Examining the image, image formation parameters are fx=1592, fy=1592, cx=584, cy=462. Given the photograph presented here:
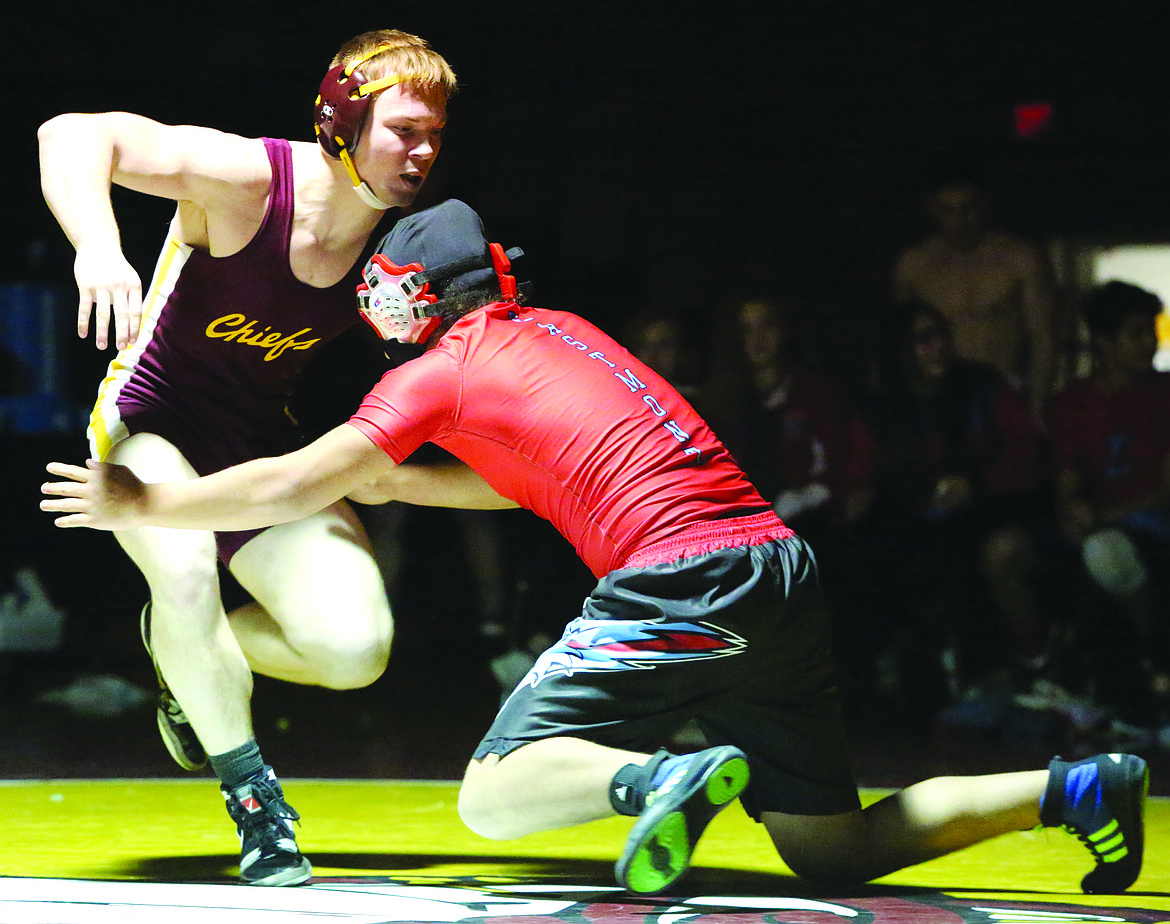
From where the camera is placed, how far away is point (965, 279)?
16.7 ft

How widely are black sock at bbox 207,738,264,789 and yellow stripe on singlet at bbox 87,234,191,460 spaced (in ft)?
1.89

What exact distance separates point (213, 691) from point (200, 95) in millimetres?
3362

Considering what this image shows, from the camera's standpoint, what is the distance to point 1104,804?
238 cm

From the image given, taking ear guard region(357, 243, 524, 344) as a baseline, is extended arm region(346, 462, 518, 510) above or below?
below

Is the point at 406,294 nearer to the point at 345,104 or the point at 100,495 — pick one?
the point at 345,104

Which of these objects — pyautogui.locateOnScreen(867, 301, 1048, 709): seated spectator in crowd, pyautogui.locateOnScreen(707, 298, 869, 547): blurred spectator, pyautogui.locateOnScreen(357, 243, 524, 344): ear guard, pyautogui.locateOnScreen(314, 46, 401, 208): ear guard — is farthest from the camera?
pyautogui.locateOnScreen(707, 298, 869, 547): blurred spectator

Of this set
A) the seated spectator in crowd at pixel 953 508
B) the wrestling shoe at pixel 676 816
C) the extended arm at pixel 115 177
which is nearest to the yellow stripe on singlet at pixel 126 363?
the extended arm at pixel 115 177

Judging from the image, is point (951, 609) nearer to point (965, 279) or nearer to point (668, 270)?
point (965, 279)

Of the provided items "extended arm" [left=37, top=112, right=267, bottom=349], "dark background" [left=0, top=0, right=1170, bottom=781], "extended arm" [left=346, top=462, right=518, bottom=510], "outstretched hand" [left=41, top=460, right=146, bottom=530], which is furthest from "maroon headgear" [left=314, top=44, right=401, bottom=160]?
"dark background" [left=0, top=0, right=1170, bottom=781]

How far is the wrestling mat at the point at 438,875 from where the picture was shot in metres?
2.37

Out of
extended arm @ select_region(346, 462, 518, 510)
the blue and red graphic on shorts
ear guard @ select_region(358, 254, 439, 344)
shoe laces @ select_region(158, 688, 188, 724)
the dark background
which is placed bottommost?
shoe laces @ select_region(158, 688, 188, 724)

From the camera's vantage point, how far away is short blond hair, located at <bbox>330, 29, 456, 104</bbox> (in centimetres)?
277

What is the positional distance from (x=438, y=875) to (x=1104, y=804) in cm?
115

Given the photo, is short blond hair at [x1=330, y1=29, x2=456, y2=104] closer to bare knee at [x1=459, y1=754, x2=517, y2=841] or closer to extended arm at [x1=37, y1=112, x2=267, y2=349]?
extended arm at [x1=37, y1=112, x2=267, y2=349]
